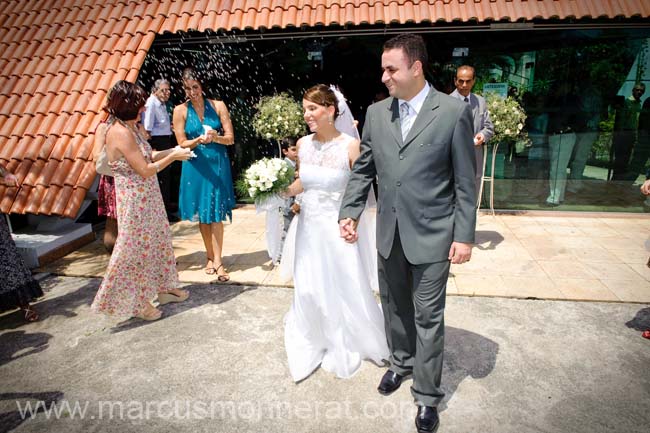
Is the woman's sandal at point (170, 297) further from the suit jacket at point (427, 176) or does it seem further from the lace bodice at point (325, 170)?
the suit jacket at point (427, 176)

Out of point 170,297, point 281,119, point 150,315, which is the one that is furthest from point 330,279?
point 281,119

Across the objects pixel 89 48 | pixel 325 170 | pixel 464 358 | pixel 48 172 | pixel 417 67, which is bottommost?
pixel 464 358

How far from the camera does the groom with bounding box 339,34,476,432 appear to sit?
268 centimetres

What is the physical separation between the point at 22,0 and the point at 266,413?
10.7m

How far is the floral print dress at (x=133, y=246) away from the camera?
4145 millimetres

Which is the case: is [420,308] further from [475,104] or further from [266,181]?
[475,104]

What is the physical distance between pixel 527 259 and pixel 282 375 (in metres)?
4.15

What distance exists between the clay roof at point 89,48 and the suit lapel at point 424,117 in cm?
491

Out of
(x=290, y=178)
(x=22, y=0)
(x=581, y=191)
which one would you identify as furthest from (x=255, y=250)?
(x=22, y=0)

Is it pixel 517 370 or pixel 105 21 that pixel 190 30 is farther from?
pixel 517 370

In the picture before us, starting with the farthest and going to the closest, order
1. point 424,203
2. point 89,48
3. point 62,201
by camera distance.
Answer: point 89,48
point 62,201
point 424,203

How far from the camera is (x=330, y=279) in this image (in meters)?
3.71

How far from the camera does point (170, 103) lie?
873 centimetres

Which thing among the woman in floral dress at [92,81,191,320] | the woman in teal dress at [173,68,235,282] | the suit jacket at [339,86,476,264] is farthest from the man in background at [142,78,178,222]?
the suit jacket at [339,86,476,264]
